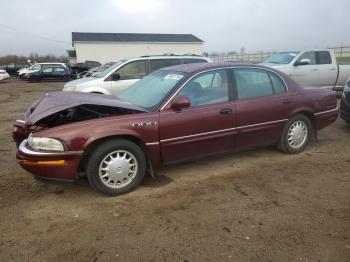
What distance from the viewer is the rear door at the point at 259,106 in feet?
16.8

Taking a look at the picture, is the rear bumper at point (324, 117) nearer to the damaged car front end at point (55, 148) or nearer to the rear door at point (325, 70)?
the damaged car front end at point (55, 148)

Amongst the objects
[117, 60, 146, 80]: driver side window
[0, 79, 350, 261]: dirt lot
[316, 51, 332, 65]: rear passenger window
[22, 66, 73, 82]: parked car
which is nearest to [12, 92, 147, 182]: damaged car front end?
[0, 79, 350, 261]: dirt lot

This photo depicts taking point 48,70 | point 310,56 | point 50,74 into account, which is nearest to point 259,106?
point 310,56

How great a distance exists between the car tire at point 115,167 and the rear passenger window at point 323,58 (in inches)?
377

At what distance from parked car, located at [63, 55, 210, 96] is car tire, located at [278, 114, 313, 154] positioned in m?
5.33

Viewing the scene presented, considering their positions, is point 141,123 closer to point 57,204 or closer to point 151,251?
point 57,204

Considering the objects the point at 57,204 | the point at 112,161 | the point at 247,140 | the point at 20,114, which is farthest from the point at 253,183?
the point at 20,114

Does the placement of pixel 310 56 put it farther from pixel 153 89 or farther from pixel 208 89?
pixel 153 89

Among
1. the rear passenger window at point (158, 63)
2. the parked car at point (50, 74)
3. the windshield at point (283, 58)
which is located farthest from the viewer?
the parked car at point (50, 74)

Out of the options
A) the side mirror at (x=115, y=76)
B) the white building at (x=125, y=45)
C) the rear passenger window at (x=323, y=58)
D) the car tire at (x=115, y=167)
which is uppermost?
the white building at (x=125, y=45)

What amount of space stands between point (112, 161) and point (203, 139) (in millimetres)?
1288

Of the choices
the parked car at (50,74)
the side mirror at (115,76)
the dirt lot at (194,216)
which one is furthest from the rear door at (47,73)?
the dirt lot at (194,216)

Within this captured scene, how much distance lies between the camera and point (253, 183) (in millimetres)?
4648

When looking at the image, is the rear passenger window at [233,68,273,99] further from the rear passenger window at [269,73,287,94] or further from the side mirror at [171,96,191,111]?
the side mirror at [171,96,191,111]
